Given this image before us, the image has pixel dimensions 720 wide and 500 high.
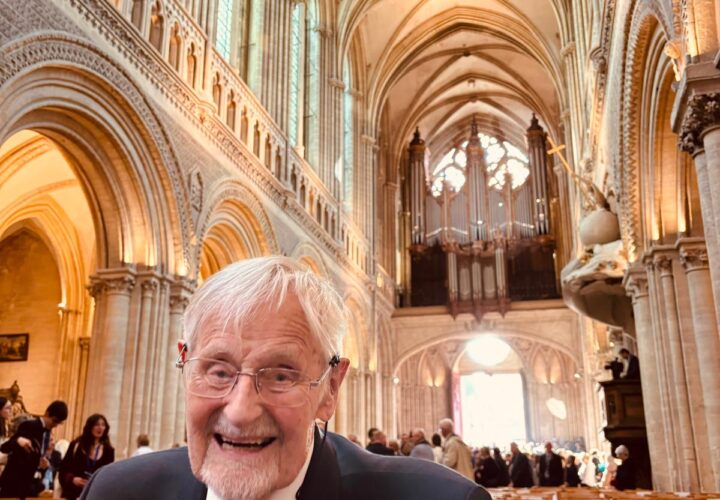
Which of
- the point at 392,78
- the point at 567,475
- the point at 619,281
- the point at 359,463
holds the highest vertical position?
the point at 392,78

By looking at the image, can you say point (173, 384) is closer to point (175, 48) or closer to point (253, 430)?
point (175, 48)

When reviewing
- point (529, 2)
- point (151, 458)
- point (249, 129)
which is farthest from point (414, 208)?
point (151, 458)

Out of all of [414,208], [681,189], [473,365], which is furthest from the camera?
[473,365]

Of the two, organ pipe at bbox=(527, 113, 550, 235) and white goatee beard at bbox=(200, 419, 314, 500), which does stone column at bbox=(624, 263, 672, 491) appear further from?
organ pipe at bbox=(527, 113, 550, 235)

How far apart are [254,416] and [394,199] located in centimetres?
2281

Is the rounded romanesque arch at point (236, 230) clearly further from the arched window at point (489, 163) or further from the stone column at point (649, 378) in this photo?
the arched window at point (489, 163)

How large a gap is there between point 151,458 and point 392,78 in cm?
2098

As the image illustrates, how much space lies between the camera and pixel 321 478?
977 millimetres

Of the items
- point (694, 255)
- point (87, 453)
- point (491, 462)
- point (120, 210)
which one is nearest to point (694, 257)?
point (694, 255)

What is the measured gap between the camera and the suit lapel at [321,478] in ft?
3.16

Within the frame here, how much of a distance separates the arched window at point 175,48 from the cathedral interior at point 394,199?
5 cm

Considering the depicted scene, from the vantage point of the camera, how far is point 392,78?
70.0 feet

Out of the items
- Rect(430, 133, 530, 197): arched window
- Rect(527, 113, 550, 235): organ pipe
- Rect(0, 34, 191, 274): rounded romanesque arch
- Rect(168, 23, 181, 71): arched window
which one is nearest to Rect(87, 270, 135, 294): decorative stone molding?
Rect(0, 34, 191, 274): rounded romanesque arch

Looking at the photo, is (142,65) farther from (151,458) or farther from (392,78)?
(392,78)
